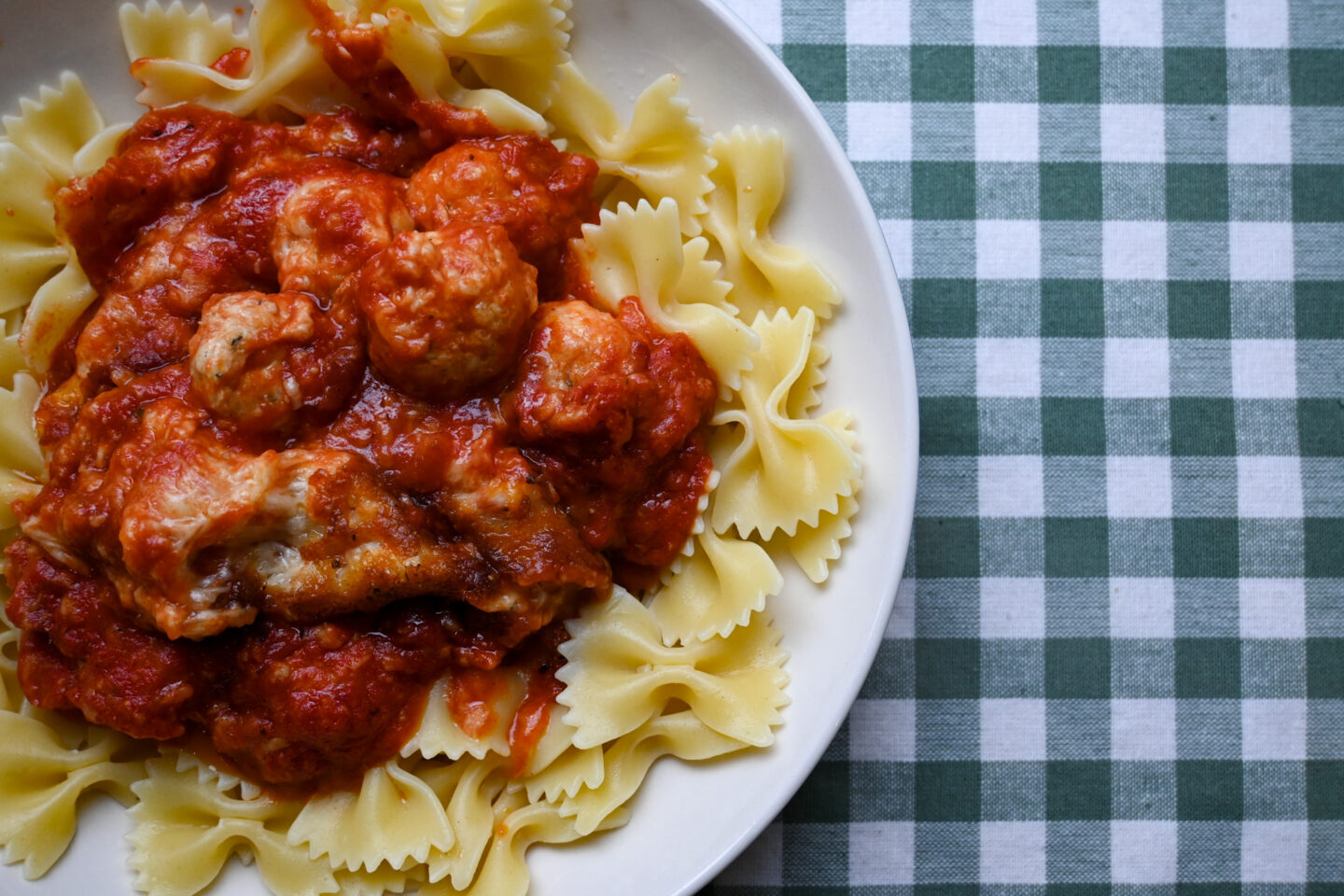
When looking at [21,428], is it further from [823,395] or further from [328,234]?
[823,395]

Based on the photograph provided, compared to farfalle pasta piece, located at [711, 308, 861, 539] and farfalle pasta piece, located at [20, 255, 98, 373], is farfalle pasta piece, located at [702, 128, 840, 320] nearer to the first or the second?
farfalle pasta piece, located at [711, 308, 861, 539]

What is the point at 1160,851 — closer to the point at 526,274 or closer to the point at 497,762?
the point at 497,762

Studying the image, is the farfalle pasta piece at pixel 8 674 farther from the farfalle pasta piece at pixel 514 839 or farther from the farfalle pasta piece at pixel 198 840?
the farfalle pasta piece at pixel 514 839

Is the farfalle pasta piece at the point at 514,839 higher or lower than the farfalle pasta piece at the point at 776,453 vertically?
lower

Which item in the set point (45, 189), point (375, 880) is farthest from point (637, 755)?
point (45, 189)

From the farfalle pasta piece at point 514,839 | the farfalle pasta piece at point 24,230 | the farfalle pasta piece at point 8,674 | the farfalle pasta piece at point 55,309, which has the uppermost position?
the farfalle pasta piece at point 24,230

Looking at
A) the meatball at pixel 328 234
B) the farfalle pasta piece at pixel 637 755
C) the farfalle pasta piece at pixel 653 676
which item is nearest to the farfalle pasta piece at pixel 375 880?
the farfalle pasta piece at pixel 637 755
